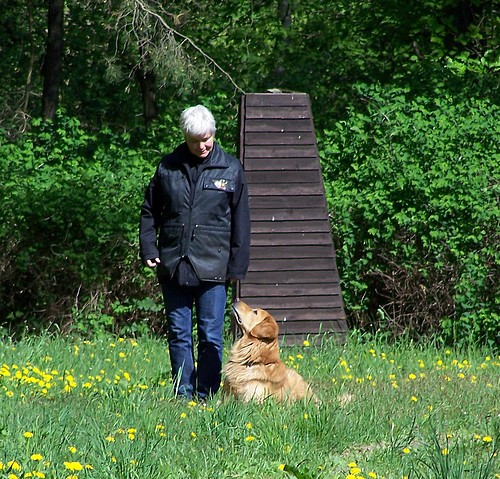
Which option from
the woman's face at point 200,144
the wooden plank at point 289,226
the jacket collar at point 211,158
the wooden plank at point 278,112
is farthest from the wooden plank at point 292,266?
the woman's face at point 200,144

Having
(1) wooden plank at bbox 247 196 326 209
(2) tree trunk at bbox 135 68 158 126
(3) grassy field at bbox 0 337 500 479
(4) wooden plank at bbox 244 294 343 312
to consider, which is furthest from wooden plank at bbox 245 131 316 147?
(2) tree trunk at bbox 135 68 158 126

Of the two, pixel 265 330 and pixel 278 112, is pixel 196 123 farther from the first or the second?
pixel 278 112

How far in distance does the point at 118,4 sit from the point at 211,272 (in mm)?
8877

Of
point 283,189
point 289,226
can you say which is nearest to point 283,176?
point 283,189

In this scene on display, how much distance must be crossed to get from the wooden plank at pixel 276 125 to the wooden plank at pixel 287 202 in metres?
0.61

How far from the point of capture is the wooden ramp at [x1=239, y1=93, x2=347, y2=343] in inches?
359

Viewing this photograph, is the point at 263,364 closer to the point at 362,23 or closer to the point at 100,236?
the point at 100,236

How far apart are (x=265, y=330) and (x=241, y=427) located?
119 cm

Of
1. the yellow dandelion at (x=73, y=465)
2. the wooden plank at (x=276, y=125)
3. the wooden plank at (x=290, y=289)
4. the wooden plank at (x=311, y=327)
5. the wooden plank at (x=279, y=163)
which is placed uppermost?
the wooden plank at (x=276, y=125)

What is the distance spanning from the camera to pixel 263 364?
6223 millimetres

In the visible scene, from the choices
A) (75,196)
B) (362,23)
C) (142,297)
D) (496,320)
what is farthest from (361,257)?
(362,23)

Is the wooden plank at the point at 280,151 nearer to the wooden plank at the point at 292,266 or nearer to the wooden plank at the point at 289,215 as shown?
the wooden plank at the point at 289,215

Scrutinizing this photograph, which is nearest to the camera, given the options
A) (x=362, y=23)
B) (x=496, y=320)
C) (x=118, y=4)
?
(x=496, y=320)

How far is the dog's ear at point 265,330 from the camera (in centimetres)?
623
